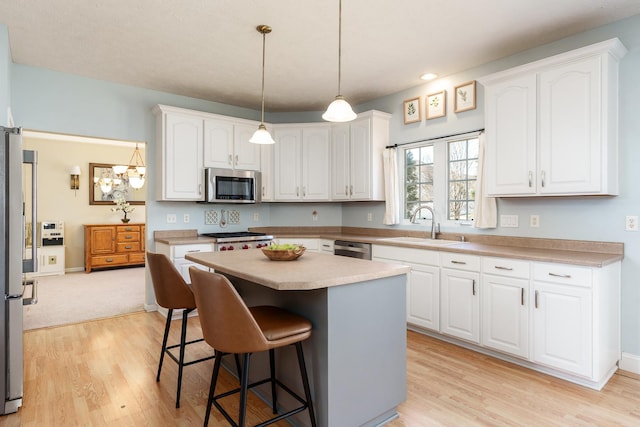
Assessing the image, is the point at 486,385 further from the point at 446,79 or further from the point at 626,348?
the point at 446,79

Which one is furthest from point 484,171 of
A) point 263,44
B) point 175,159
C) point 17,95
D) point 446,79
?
point 17,95

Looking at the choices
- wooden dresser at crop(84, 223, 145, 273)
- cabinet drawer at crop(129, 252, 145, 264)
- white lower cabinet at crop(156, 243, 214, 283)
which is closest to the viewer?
white lower cabinet at crop(156, 243, 214, 283)

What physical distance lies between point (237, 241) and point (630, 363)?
3713 mm

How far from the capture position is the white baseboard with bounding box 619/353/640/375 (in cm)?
271

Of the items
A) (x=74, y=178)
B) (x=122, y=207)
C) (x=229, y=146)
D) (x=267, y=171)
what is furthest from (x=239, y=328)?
(x=74, y=178)

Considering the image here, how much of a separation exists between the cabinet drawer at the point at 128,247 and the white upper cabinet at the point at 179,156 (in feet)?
11.7

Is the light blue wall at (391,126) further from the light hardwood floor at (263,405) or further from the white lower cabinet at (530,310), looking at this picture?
the light hardwood floor at (263,405)

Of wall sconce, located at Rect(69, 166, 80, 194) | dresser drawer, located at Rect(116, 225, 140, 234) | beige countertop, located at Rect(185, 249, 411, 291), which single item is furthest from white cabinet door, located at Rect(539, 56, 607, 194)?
wall sconce, located at Rect(69, 166, 80, 194)

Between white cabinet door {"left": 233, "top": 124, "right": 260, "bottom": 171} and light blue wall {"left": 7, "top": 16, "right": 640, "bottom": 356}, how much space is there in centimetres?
43

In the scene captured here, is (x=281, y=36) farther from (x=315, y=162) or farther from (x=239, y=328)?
(x=239, y=328)

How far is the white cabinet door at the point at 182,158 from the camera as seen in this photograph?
419 cm

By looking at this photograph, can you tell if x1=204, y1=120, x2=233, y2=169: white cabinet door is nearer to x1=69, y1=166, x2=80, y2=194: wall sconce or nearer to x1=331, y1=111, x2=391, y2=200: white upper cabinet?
x1=331, y1=111, x2=391, y2=200: white upper cabinet

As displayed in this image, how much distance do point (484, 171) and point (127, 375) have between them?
342cm

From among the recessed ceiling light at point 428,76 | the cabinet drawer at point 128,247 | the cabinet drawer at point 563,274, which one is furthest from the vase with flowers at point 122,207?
the cabinet drawer at point 563,274
